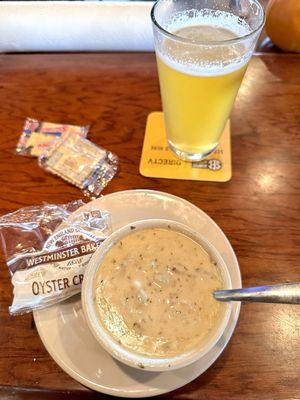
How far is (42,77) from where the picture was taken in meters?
1.11

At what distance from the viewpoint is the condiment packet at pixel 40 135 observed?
0.98 m

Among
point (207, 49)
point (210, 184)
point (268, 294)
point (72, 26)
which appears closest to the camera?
point (268, 294)

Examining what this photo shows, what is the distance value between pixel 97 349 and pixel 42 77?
79cm

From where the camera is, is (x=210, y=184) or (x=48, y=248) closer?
(x=48, y=248)

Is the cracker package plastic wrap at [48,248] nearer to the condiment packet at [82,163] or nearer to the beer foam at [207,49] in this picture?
the condiment packet at [82,163]

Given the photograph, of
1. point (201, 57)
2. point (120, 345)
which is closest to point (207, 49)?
point (201, 57)

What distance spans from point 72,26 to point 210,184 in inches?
25.6

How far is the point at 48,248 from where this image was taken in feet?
2.47

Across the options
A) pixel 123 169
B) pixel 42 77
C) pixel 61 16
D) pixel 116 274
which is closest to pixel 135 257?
pixel 116 274

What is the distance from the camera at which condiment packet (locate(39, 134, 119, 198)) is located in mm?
917

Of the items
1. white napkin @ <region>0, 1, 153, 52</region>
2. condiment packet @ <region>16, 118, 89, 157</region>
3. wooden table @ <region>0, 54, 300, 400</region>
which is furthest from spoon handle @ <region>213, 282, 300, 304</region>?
white napkin @ <region>0, 1, 153, 52</region>

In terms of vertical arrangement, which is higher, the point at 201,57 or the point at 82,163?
the point at 201,57

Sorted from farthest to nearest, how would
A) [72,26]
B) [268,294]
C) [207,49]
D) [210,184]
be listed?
[72,26] → [210,184] → [207,49] → [268,294]

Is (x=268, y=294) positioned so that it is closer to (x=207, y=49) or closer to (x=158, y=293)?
(x=158, y=293)
